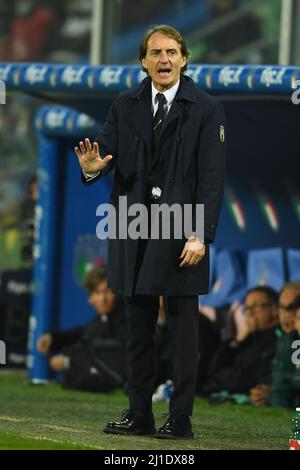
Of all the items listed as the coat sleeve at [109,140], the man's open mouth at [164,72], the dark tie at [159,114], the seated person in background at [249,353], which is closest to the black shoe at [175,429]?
the coat sleeve at [109,140]

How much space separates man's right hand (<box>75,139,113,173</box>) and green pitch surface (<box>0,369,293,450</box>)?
1.23 metres

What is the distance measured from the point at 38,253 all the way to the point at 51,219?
28 cm

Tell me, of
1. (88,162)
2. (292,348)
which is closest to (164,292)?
(88,162)

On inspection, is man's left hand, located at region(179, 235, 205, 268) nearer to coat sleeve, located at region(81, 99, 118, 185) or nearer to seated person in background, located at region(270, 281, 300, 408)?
coat sleeve, located at region(81, 99, 118, 185)

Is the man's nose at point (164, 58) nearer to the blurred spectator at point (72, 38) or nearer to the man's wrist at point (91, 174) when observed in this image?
the man's wrist at point (91, 174)

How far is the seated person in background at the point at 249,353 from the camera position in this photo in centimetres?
1077

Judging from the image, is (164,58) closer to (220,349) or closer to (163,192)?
(163,192)

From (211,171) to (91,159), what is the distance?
21.6 inches

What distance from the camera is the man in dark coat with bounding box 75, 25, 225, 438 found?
7637 millimetres

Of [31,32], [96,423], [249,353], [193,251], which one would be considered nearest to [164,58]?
[193,251]

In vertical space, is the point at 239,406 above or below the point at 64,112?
below

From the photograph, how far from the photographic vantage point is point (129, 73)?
10.6 metres
